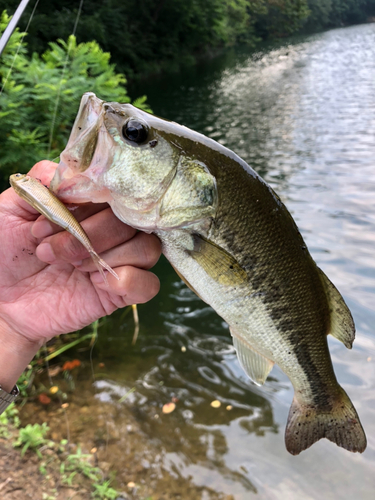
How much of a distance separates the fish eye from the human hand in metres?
0.32

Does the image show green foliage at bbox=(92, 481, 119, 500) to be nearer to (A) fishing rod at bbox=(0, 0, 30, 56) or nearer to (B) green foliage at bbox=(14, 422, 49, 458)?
(B) green foliage at bbox=(14, 422, 49, 458)

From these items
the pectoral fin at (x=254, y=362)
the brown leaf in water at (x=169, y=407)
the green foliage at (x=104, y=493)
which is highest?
the pectoral fin at (x=254, y=362)

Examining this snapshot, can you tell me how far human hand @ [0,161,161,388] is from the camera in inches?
66.4

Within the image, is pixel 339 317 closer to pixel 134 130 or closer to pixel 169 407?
pixel 134 130

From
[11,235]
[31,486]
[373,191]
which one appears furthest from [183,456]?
[373,191]

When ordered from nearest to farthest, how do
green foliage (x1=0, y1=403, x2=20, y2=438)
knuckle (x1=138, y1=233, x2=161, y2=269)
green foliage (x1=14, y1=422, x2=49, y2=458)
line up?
knuckle (x1=138, y1=233, x2=161, y2=269) → green foliage (x1=14, y1=422, x2=49, y2=458) → green foliage (x1=0, y1=403, x2=20, y2=438)

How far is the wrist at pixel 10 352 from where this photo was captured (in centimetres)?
204

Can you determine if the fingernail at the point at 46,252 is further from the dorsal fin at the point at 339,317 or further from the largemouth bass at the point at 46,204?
the dorsal fin at the point at 339,317

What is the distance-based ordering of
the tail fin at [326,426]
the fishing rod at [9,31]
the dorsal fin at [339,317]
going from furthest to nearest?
the fishing rod at [9,31], the tail fin at [326,426], the dorsal fin at [339,317]

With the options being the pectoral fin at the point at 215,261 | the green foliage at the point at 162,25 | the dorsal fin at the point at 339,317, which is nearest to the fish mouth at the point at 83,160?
the pectoral fin at the point at 215,261

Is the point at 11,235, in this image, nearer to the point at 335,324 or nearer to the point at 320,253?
the point at 335,324

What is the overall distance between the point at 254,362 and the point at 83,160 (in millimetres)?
1295

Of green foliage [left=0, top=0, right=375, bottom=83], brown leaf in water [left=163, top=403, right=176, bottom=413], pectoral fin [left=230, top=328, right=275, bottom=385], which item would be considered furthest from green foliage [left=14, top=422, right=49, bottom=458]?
green foliage [left=0, top=0, right=375, bottom=83]

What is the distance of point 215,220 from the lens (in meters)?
1.68
